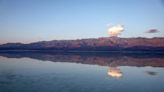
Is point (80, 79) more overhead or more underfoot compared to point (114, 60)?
more underfoot

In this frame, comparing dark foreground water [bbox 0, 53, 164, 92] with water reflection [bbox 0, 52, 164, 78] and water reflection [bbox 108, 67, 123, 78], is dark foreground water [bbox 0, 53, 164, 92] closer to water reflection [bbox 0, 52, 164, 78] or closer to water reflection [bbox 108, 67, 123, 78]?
water reflection [bbox 108, 67, 123, 78]

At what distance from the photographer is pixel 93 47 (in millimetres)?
167375

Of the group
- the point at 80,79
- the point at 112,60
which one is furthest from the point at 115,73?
the point at 112,60

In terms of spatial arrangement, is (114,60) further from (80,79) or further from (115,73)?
(80,79)

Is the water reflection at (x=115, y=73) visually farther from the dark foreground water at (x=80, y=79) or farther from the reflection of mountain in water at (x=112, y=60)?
the reflection of mountain in water at (x=112, y=60)

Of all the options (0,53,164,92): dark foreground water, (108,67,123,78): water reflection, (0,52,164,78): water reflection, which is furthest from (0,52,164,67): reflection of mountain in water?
→ (0,53,164,92): dark foreground water

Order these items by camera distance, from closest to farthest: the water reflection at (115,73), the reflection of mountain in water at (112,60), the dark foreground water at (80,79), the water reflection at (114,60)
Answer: the dark foreground water at (80,79)
the water reflection at (115,73)
the water reflection at (114,60)
the reflection of mountain in water at (112,60)

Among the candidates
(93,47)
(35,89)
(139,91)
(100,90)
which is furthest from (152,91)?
(93,47)

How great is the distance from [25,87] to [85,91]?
3486 millimetres

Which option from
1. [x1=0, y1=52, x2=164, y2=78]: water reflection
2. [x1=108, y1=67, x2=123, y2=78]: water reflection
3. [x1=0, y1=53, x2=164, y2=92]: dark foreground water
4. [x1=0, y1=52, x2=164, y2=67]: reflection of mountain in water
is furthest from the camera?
[x1=0, y1=52, x2=164, y2=67]: reflection of mountain in water

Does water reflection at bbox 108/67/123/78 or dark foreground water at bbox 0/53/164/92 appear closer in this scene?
dark foreground water at bbox 0/53/164/92

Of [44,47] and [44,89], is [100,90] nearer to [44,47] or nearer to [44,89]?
[44,89]

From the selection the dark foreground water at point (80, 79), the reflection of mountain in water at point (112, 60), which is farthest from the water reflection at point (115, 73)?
the reflection of mountain in water at point (112, 60)

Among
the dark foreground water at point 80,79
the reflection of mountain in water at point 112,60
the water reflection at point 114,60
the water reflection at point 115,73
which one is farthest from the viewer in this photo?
the reflection of mountain in water at point 112,60
